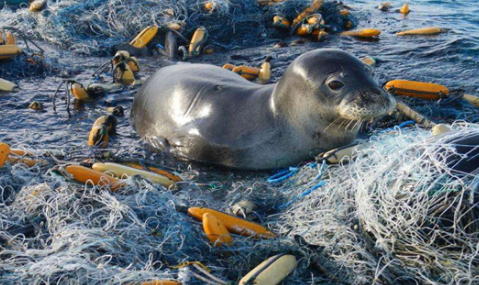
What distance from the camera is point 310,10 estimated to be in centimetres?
1226

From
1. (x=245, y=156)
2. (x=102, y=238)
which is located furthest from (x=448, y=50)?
(x=102, y=238)

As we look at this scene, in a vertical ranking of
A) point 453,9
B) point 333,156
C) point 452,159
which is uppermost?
point 452,159

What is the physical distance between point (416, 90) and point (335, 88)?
228 cm

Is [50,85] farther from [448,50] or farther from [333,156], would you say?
[448,50]

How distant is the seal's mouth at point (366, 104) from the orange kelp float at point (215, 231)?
2006mm

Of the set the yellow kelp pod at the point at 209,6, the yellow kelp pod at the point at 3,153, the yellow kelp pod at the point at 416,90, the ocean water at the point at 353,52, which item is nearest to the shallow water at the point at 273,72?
the ocean water at the point at 353,52

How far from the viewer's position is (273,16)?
12391 mm

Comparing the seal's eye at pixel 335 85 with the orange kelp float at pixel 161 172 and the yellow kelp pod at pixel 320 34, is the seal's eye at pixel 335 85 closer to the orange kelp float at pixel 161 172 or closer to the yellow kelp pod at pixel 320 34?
the orange kelp float at pixel 161 172

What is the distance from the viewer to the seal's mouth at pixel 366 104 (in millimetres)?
5691

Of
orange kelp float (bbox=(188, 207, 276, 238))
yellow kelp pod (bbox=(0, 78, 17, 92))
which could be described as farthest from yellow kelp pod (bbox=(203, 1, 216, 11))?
orange kelp float (bbox=(188, 207, 276, 238))

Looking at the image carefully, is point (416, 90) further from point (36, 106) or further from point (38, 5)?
point (38, 5)

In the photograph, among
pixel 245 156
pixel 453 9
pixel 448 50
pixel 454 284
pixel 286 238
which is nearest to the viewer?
pixel 454 284

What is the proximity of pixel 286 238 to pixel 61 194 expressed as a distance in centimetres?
164

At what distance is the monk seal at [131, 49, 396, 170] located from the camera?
19.2 ft
